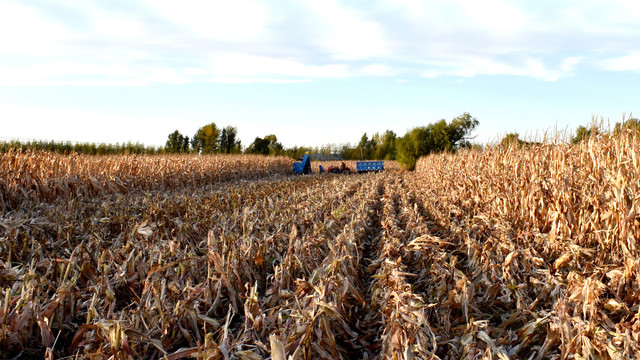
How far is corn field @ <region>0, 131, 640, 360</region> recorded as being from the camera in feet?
9.81

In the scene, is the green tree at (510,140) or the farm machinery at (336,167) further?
the farm machinery at (336,167)

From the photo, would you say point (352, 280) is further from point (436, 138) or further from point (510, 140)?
point (436, 138)

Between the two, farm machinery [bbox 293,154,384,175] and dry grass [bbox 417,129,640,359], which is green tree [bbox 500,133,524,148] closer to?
dry grass [bbox 417,129,640,359]

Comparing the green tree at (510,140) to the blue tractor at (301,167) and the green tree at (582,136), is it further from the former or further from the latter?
the blue tractor at (301,167)

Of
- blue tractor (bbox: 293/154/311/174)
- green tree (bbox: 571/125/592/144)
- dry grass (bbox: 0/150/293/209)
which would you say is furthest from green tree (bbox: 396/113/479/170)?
green tree (bbox: 571/125/592/144)

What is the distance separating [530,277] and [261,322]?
286 cm

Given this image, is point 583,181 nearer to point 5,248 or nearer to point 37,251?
point 37,251

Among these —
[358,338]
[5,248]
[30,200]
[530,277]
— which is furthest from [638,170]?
[30,200]

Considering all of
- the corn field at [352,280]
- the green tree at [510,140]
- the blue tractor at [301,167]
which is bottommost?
the corn field at [352,280]

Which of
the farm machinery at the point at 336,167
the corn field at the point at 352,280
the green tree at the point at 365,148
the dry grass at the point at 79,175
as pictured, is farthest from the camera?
the green tree at the point at 365,148

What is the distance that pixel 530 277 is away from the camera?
14.0ft

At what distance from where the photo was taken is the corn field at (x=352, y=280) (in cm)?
299

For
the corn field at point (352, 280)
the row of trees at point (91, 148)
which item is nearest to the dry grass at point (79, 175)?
the corn field at point (352, 280)

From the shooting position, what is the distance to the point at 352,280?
4176 millimetres
